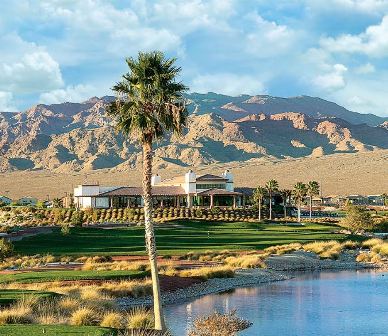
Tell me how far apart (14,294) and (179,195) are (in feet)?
265

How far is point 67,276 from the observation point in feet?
128

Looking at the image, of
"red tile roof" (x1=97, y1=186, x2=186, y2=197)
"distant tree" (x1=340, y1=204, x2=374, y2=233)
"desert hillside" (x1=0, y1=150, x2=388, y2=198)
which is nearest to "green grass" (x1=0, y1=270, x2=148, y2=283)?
"distant tree" (x1=340, y1=204, x2=374, y2=233)

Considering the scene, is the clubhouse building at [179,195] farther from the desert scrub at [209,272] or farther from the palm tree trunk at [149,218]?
the palm tree trunk at [149,218]

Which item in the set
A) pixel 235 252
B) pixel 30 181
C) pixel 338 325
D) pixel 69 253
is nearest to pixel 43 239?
pixel 69 253

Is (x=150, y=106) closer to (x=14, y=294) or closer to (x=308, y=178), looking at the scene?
(x=14, y=294)

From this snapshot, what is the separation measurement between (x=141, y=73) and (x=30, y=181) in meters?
181

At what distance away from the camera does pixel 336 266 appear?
54.6m

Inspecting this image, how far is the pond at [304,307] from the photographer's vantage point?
29094 millimetres

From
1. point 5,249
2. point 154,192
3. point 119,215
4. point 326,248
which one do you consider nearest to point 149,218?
point 5,249

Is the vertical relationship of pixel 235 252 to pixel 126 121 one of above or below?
below

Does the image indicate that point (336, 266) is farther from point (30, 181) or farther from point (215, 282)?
point (30, 181)

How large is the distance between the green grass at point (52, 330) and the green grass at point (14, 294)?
6296 millimetres

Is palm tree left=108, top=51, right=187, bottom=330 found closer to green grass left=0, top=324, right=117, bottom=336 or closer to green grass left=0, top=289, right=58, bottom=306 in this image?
green grass left=0, top=324, right=117, bottom=336

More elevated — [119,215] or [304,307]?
[119,215]
